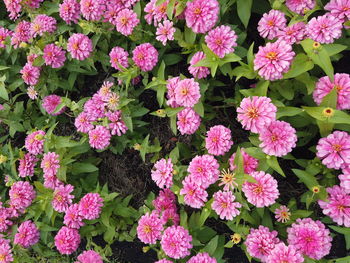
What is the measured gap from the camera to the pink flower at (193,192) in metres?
1.70

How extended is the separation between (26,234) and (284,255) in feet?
4.81

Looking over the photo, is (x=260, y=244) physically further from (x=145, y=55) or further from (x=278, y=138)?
(x=145, y=55)

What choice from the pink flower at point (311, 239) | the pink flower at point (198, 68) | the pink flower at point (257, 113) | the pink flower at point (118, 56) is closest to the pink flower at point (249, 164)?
the pink flower at point (257, 113)

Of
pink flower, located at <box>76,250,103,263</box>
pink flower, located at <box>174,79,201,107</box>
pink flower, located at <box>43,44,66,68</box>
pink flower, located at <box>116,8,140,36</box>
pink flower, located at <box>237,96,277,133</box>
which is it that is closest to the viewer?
pink flower, located at <box>237,96,277,133</box>

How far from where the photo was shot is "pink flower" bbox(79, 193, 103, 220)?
194 cm

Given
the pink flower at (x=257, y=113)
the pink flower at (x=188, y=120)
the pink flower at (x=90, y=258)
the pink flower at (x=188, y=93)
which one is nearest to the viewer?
the pink flower at (x=257, y=113)

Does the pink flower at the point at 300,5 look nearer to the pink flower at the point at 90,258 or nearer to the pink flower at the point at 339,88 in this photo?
the pink flower at the point at 339,88

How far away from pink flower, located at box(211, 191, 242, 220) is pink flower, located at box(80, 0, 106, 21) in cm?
118

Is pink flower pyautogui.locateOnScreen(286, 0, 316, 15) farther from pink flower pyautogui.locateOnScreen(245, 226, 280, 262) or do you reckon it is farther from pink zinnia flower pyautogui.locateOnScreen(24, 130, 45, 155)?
pink zinnia flower pyautogui.locateOnScreen(24, 130, 45, 155)

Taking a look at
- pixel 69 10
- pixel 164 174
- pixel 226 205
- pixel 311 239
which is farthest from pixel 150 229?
pixel 69 10

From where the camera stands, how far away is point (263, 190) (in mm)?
1560

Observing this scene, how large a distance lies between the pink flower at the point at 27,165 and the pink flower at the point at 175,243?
3.26ft

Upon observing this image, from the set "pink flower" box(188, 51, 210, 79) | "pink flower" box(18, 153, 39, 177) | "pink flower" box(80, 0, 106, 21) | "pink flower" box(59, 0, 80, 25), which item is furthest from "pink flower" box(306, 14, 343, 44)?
"pink flower" box(18, 153, 39, 177)

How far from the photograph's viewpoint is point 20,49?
7.96 feet
